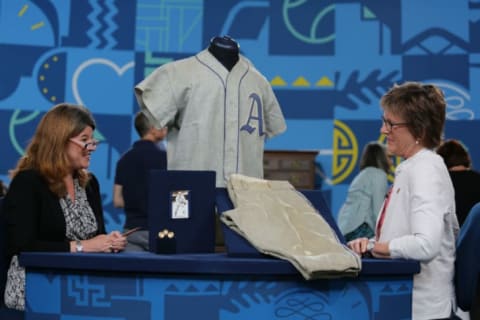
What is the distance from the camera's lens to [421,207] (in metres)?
2.28

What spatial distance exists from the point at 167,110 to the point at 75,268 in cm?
136

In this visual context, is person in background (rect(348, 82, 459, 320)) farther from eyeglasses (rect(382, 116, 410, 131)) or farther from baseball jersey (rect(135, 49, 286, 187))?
baseball jersey (rect(135, 49, 286, 187))

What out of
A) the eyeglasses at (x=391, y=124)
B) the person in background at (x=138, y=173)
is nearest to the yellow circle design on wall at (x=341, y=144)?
the person in background at (x=138, y=173)

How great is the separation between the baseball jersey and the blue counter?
1262mm

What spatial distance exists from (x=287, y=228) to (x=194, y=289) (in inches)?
13.1

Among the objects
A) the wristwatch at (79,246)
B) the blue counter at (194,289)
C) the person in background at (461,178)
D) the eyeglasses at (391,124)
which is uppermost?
the eyeglasses at (391,124)

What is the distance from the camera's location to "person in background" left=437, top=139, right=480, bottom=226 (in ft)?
15.0

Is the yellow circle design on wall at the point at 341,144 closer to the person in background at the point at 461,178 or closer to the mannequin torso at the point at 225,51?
the person in background at the point at 461,178

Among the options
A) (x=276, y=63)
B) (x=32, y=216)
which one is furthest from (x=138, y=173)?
(x=276, y=63)

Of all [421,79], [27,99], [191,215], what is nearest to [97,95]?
[27,99]

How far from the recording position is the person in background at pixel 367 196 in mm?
5738

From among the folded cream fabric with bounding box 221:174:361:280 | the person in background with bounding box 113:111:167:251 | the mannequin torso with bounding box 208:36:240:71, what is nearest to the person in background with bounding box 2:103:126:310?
the folded cream fabric with bounding box 221:174:361:280

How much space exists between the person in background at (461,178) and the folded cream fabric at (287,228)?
7.77 feet

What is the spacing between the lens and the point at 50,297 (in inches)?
87.4
